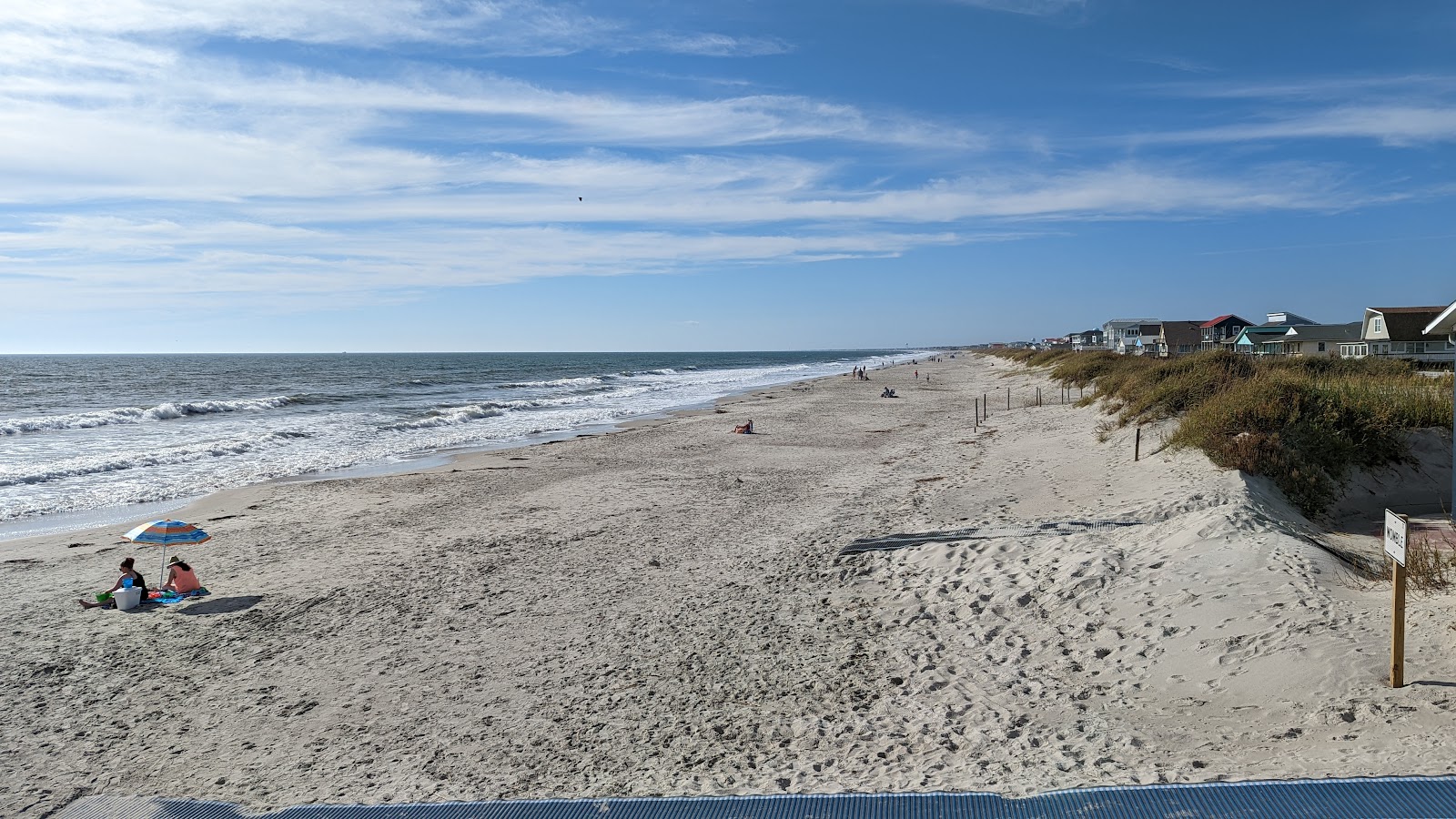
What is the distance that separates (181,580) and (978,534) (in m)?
8.62

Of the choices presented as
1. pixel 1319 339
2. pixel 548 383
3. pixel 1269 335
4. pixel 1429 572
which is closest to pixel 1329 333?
pixel 1319 339

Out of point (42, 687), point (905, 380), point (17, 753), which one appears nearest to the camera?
point (17, 753)

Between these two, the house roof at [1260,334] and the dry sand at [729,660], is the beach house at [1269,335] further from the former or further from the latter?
the dry sand at [729,660]

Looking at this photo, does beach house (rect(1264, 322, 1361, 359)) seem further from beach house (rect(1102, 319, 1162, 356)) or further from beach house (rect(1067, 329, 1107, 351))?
beach house (rect(1067, 329, 1107, 351))

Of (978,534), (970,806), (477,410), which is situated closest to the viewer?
(970,806)

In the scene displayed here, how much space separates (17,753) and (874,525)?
8484 mm

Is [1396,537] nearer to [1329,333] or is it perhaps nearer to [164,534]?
[164,534]

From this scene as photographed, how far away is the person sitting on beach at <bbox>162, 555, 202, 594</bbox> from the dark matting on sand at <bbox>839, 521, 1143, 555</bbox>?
6.96m

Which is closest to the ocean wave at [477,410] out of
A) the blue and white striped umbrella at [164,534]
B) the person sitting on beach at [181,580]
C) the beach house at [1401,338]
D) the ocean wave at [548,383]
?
the ocean wave at [548,383]

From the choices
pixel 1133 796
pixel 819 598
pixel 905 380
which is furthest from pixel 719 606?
pixel 905 380

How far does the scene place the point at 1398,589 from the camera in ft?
15.5

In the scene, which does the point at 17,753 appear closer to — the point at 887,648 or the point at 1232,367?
the point at 887,648

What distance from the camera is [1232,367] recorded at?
682 inches

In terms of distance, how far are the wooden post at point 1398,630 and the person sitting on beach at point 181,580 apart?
33.5 ft
